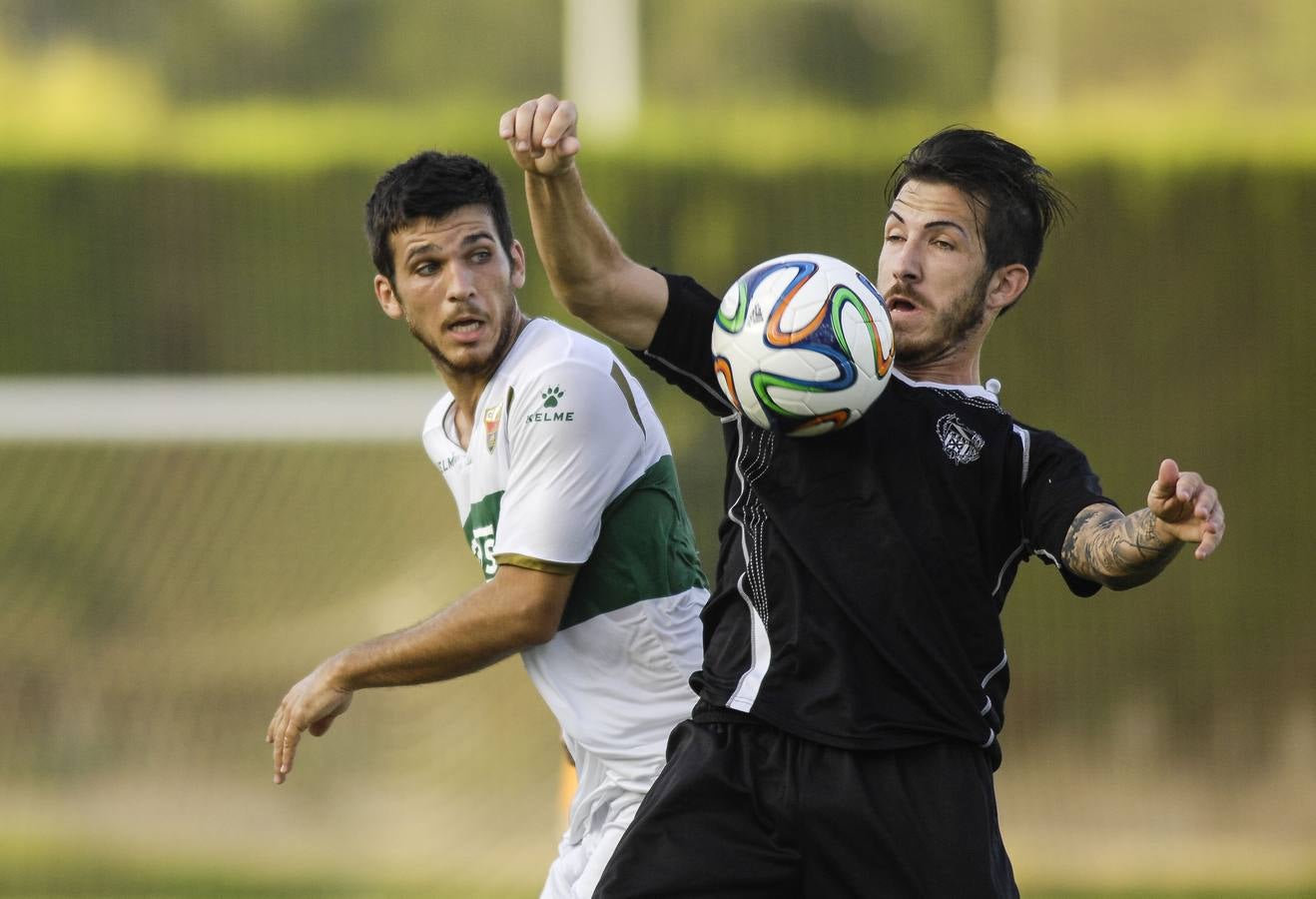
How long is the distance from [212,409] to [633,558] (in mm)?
6220

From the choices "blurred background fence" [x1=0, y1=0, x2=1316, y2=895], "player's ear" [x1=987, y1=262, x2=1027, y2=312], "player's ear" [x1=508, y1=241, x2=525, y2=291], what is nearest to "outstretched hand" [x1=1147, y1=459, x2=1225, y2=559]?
"player's ear" [x1=987, y1=262, x2=1027, y2=312]

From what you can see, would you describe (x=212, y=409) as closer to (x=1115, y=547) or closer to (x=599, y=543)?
(x=599, y=543)

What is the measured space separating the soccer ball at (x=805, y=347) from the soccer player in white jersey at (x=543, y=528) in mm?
864

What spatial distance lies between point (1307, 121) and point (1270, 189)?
0.71 meters

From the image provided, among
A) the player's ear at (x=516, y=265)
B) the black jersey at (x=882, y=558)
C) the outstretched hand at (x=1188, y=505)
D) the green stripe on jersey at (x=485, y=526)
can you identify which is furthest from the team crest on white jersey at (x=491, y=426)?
the outstretched hand at (x=1188, y=505)

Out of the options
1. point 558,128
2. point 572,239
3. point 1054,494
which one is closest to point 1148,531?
point 1054,494

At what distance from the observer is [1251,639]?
32.1 ft

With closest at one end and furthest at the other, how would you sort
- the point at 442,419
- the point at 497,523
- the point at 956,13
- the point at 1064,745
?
1. the point at 497,523
2. the point at 442,419
3. the point at 1064,745
4. the point at 956,13

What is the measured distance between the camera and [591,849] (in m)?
4.29

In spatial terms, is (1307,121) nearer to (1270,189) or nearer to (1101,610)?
(1270,189)

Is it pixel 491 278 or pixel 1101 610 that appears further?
pixel 1101 610

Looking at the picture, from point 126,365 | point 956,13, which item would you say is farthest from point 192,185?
point 956,13

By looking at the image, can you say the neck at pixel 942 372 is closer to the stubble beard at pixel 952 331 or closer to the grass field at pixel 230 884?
the stubble beard at pixel 952 331

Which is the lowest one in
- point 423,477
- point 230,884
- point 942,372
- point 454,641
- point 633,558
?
point 230,884
